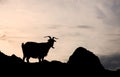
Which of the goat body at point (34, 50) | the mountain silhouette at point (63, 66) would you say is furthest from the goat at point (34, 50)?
the mountain silhouette at point (63, 66)

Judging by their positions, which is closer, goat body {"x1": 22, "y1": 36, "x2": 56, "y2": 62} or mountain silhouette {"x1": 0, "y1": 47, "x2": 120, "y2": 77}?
mountain silhouette {"x1": 0, "y1": 47, "x2": 120, "y2": 77}

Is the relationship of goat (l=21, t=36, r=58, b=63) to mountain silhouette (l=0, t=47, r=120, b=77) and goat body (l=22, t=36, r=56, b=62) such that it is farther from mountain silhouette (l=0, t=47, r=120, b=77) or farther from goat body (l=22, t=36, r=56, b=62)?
mountain silhouette (l=0, t=47, r=120, b=77)

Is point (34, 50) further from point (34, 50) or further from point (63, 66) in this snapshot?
point (63, 66)

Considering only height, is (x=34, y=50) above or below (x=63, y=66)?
above

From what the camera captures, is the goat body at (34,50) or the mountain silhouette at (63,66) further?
the goat body at (34,50)

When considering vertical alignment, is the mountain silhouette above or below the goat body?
below

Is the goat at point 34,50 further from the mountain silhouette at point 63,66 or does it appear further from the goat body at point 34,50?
the mountain silhouette at point 63,66

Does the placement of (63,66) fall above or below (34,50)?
below

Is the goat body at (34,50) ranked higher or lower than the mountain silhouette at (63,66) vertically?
higher

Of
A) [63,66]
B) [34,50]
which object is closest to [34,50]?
[34,50]

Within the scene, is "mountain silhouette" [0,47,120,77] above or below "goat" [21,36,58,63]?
below

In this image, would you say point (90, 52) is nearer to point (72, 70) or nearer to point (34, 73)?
point (72, 70)

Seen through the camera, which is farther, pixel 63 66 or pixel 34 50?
pixel 34 50

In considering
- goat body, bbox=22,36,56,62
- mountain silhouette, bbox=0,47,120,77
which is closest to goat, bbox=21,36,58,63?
goat body, bbox=22,36,56,62
